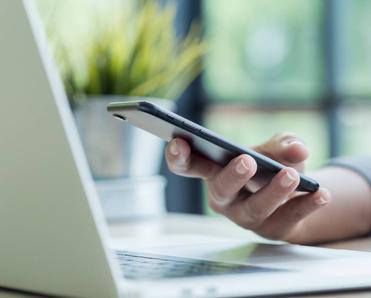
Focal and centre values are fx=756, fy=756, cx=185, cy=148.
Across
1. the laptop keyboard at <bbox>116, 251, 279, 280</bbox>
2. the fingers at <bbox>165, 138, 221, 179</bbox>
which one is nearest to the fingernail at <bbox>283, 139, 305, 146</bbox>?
the fingers at <bbox>165, 138, 221, 179</bbox>

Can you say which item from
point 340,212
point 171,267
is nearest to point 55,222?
point 171,267

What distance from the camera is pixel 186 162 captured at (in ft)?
2.39

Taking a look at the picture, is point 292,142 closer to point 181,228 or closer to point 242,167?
point 242,167

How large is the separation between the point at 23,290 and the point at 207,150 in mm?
206

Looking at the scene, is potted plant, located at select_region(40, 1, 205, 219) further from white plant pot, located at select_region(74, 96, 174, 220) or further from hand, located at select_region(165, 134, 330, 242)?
hand, located at select_region(165, 134, 330, 242)

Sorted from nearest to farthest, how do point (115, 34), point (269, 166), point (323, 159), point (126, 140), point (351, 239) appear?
point (269, 166) < point (351, 239) < point (126, 140) < point (115, 34) < point (323, 159)

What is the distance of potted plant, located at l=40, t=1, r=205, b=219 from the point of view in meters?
1.41

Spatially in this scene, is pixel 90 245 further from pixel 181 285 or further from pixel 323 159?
pixel 323 159

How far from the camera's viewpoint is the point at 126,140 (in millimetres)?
1408

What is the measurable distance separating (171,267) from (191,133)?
0.11 meters

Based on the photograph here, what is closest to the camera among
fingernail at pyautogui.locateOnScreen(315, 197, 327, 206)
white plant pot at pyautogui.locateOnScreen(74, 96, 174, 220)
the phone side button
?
the phone side button

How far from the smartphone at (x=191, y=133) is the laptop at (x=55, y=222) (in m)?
0.07

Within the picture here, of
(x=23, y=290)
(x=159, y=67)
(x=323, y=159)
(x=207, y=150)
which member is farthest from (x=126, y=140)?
(x=323, y=159)

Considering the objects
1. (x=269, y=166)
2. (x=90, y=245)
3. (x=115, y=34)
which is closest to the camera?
(x=90, y=245)
